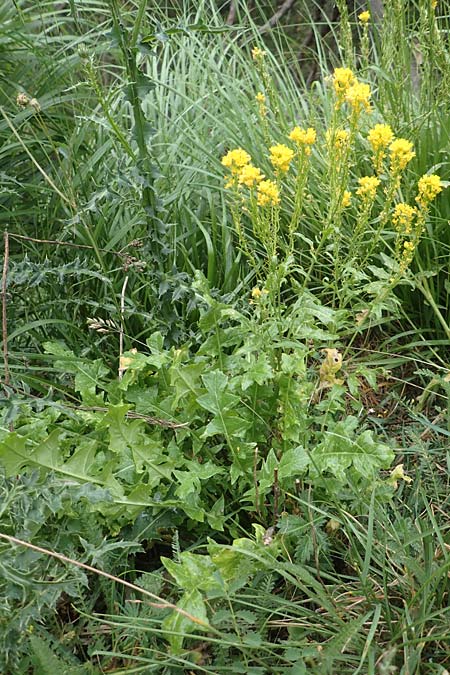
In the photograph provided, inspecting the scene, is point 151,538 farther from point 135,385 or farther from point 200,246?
point 200,246

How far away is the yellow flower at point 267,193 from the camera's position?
152 cm

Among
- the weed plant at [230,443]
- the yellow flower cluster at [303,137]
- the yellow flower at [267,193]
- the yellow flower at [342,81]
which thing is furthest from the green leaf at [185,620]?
the yellow flower at [342,81]

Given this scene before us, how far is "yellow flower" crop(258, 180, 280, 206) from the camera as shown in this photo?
1.52 metres

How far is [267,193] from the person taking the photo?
1.53m

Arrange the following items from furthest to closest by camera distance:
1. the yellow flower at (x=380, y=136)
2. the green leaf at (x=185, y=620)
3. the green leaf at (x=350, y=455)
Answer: the yellow flower at (x=380, y=136) < the green leaf at (x=350, y=455) < the green leaf at (x=185, y=620)

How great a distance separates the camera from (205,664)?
1348mm

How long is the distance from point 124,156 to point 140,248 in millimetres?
429

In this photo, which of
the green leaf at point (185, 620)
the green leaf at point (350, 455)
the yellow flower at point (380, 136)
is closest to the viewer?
the green leaf at point (185, 620)

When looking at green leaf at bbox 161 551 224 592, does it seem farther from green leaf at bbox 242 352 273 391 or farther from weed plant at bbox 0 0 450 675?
green leaf at bbox 242 352 273 391

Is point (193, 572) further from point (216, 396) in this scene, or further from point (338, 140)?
point (338, 140)

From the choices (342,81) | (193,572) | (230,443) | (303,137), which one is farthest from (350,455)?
(342,81)

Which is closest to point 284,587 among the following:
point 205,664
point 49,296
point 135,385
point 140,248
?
point 205,664

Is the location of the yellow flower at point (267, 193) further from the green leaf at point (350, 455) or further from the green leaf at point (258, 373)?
the green leaf at point (350, 455)

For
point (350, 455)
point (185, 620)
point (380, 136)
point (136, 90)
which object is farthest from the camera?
point (136, 90)
